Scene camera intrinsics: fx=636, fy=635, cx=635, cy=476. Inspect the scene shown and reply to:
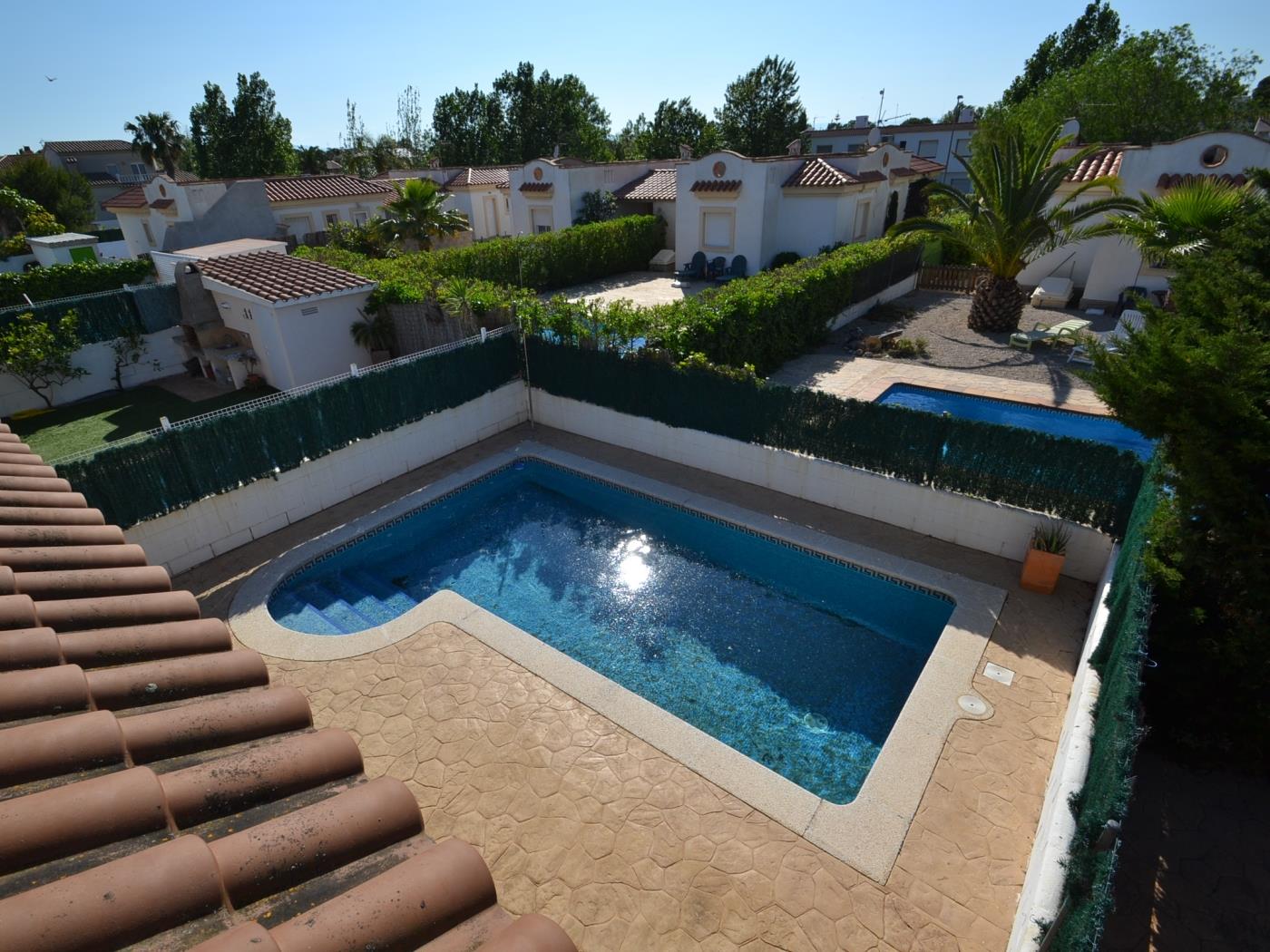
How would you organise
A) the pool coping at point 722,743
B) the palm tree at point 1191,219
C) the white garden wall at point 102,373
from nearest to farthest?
the pool coping at point 722,743
the palm tree at point 1191,219
the white garden wall at point 102,373

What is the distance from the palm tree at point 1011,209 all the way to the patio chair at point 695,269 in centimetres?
961

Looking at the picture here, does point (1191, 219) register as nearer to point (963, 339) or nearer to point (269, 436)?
point (963, 339)

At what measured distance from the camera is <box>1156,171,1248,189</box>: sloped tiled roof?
804 inches

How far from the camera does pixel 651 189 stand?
32.8 metres

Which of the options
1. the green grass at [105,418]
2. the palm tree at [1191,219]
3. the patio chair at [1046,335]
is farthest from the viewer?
the patio chair at [1046,335]

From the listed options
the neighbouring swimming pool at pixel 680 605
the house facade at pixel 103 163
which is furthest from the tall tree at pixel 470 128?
the neighbouring swimming pool at pixel 680 605

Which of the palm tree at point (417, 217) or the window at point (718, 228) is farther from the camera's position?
the window at point (718, 228)

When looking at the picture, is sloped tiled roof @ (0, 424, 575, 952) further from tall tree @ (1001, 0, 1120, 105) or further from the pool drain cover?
tall tree @ (1001, 0, 1120, 105)

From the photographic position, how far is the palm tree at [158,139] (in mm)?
52000

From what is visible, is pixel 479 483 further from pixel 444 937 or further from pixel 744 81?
pixel 744 81

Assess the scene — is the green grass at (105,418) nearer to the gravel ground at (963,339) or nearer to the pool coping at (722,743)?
the pool coping at (722,743)

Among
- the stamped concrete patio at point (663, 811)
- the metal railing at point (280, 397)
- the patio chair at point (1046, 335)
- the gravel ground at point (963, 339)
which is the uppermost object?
the metal railing at point (280, 397)

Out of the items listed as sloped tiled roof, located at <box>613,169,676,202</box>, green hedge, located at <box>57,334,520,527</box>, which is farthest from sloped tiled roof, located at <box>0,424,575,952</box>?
sloped tiled roof, located at <box>613,169,676,202</box>

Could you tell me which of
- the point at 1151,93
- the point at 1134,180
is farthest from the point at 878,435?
the point at 1151,93
